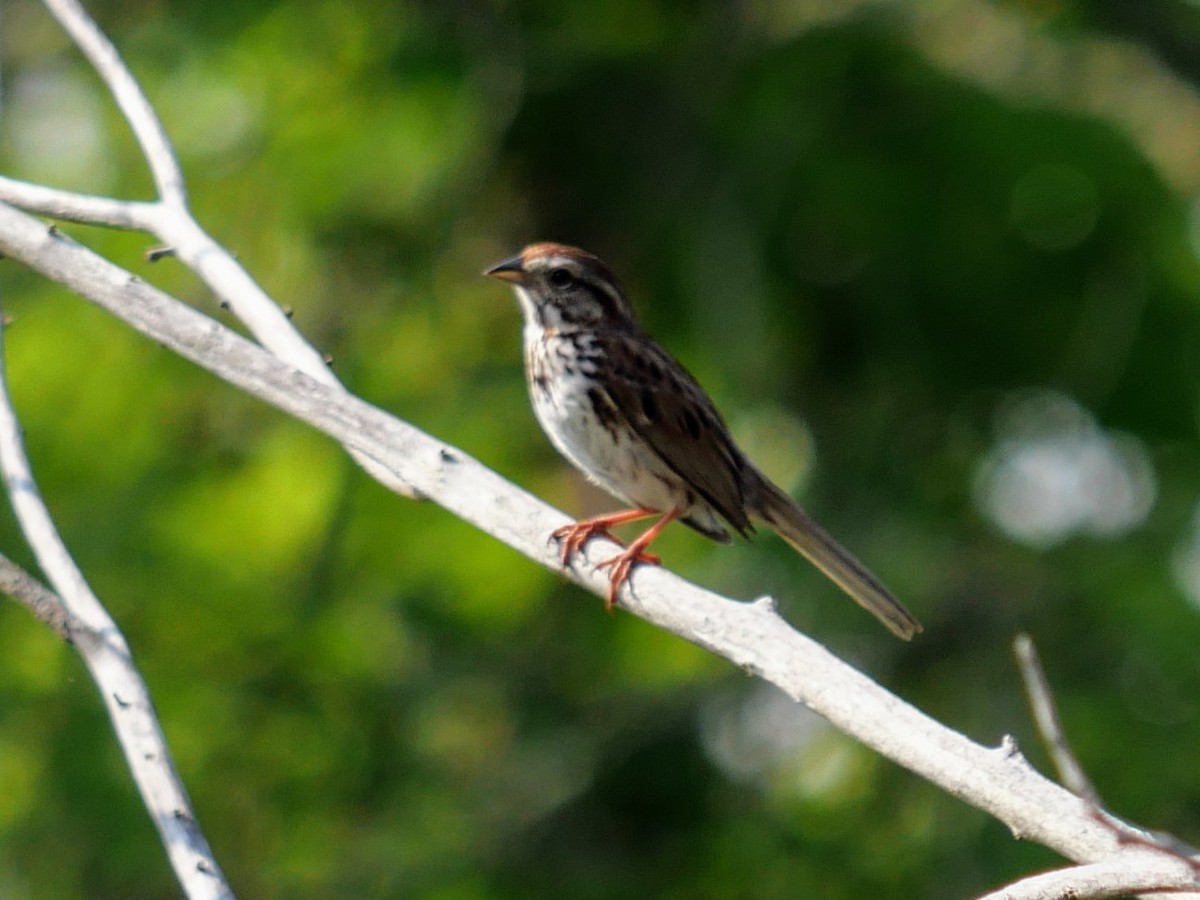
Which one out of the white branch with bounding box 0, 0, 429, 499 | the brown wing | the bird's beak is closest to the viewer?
the white branch with bounding box 0, 0, 429, 499

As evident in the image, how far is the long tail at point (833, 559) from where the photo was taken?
495cm

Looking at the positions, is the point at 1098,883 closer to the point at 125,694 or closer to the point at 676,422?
the point at 125,694

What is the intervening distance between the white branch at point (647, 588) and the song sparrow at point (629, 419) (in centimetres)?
146

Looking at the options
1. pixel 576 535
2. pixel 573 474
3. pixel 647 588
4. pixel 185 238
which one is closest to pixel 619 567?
pixel 576 535

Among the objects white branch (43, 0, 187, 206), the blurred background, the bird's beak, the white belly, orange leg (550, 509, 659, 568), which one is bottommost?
orange leg (550, 509, 659, 568)

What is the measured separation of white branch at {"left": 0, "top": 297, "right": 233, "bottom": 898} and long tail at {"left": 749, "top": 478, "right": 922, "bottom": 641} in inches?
89.9

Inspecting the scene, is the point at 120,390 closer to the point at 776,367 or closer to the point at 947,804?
the point at 776,367

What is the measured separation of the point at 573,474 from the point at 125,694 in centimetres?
593

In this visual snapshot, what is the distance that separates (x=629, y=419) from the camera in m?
5.58

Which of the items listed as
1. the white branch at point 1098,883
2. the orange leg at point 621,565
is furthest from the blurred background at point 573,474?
the white branch at point 1098,883

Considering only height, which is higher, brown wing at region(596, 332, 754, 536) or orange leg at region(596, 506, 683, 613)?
brown wing at region(596, 332, 754, 536)

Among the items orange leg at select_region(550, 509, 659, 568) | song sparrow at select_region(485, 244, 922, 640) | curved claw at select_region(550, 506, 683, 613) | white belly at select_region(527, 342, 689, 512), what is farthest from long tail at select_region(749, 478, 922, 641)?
orange leg at select_region(550, 509, 659, 568)

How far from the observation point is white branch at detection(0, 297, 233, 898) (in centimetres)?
292

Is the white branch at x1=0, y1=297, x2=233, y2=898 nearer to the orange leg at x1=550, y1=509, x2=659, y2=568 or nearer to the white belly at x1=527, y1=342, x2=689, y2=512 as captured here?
the orange leg at x1=550, y1=509, x2=659, y2=568
